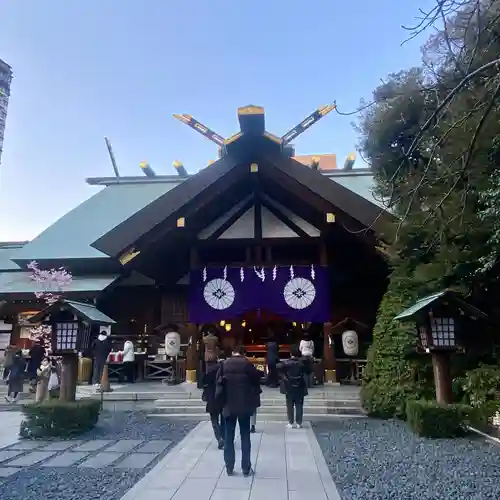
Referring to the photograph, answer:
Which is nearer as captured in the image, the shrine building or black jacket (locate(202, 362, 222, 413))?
black jacket (locate(202, 362, 222, 413))

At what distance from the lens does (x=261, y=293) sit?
43.1 feet

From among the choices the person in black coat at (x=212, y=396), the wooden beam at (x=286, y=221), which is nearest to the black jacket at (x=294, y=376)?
the person in black coat at (x=212, y=396)

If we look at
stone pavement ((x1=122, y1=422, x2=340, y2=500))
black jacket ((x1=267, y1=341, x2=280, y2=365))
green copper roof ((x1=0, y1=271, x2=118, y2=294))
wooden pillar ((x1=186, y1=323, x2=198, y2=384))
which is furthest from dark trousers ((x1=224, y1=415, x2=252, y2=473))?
green copper roof ((x1=0, y1=271, x2=118, y2=294))

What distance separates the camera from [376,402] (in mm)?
8883

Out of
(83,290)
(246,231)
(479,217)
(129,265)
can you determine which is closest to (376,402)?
(479,217)

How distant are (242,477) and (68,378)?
4568 millimetres

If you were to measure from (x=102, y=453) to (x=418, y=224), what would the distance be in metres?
6.78

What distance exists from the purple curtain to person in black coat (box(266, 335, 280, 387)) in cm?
135

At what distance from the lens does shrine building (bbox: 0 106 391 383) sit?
12469mm

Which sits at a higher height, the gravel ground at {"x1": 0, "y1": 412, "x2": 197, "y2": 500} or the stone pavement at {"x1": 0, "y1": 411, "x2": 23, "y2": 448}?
the gravel ground at {"x1": 0, "y1": 412, "x2": 197, "y2": 500}

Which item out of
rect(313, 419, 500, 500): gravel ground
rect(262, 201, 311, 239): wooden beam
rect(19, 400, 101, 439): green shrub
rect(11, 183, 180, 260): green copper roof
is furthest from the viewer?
rect(11, 183, 180, 260): green copper roof

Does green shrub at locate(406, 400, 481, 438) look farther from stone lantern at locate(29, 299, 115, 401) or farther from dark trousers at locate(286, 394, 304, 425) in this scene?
stone lantern at locate(29, 299, 115, 401)

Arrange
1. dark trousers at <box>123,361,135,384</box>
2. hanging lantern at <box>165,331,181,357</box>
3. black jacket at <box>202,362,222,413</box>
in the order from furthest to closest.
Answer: dark trousers at <box>123,361,135,384</box>
hanging lantern at <box>165,331,181,357</box>
black jacket at <box>202,362,222,413</box>

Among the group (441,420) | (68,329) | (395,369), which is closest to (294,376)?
(395,369)
